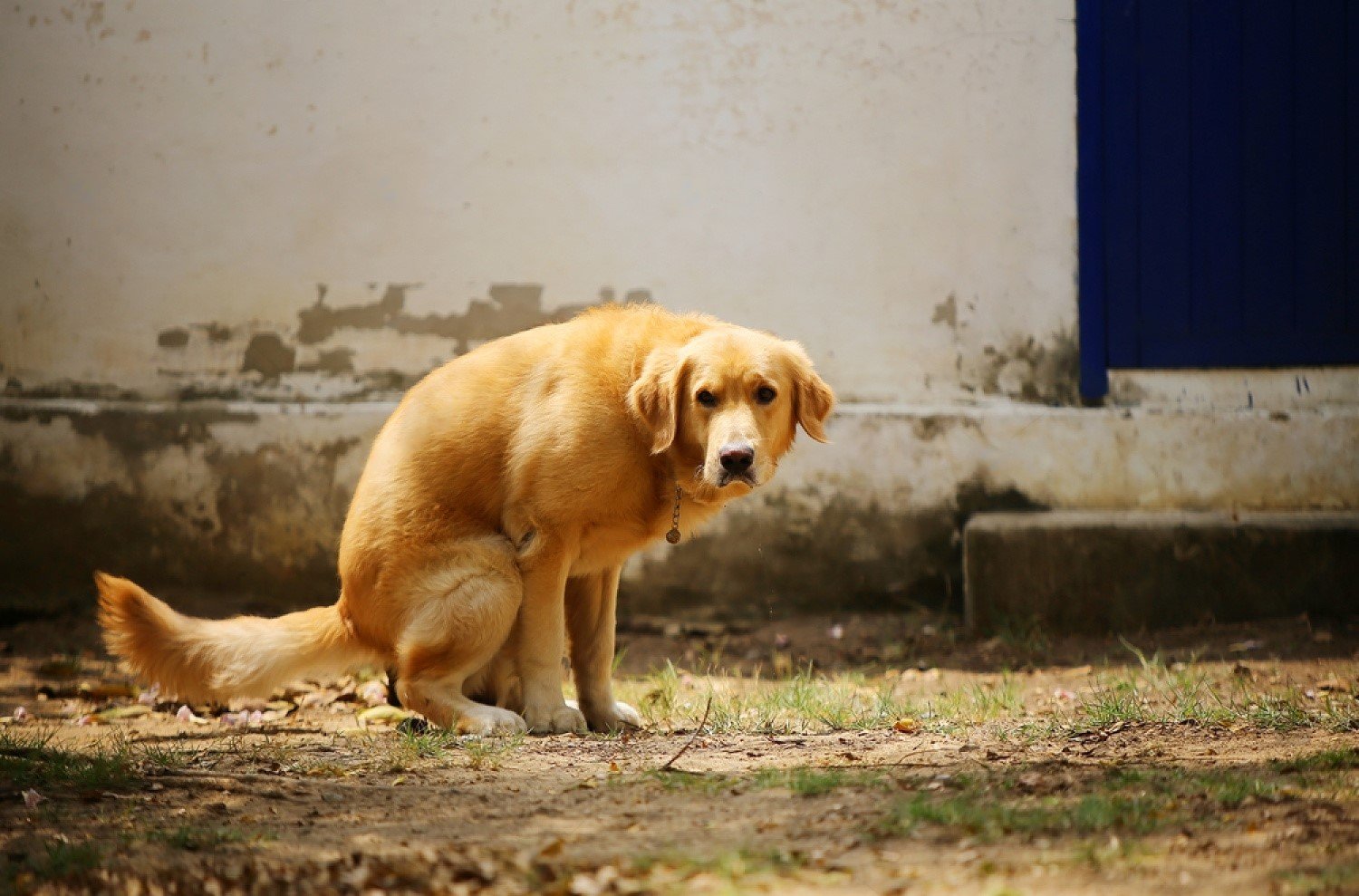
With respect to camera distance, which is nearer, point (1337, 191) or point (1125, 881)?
point (1125, 881)

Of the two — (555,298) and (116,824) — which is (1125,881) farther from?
(555,298)

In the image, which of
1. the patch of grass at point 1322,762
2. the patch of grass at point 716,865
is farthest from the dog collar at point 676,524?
the patch of grass at point 1322,762

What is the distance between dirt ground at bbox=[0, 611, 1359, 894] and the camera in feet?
8.81

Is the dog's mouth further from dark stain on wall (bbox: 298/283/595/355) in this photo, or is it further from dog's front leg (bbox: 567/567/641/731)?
dark stain on wall (bbox: 298/283/595/355)

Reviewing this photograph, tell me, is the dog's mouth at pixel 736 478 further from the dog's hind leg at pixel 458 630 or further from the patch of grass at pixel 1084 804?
the patch of grass at pixel 1084 804

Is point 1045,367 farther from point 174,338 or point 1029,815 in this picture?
point 174,338

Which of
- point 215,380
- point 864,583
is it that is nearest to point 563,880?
point 864,583

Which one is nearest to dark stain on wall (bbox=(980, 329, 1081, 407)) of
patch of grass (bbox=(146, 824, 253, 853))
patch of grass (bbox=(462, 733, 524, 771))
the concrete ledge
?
the concrete ledge

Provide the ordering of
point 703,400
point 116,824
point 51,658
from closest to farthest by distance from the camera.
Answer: point 116,824
point 703,400
point 51,658

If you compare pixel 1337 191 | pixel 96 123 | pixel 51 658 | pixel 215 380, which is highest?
pixel 96 123

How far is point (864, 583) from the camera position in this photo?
6.86 metres

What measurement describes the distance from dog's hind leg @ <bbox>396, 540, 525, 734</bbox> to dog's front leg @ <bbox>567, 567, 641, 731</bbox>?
38 centimetres

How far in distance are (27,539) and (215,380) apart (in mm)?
1335

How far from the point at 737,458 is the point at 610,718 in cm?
123
